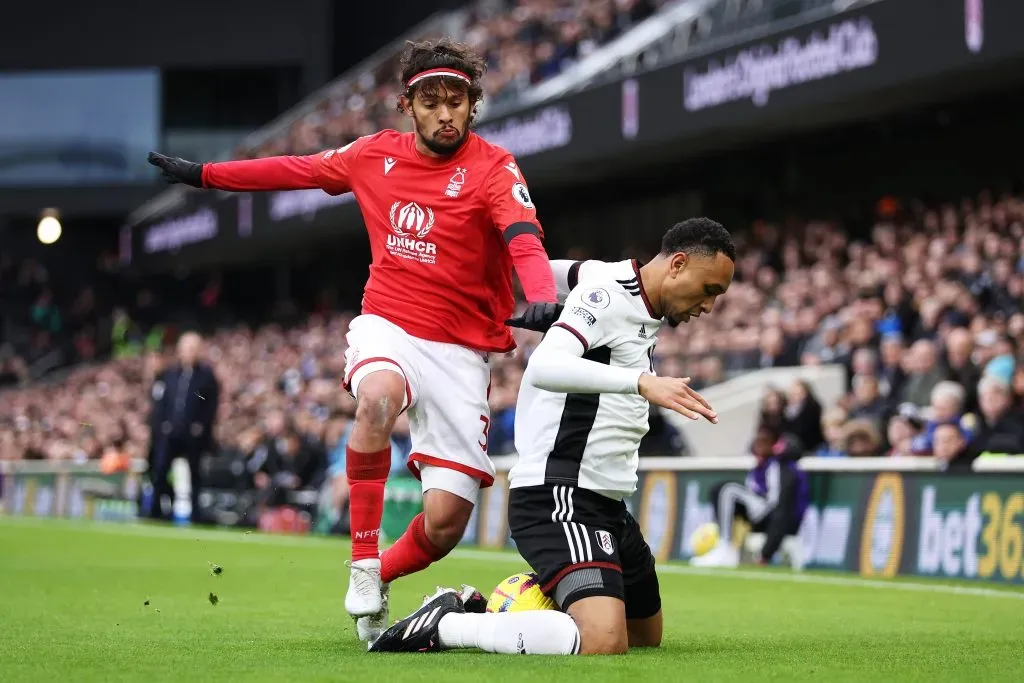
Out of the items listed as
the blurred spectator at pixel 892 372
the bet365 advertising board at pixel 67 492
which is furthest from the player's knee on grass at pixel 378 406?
the bet365 advertising board at pixel 67 492

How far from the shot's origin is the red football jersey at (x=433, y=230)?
6488 millimetres

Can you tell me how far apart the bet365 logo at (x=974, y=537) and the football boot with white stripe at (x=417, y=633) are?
596cm

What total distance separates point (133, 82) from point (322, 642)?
35024 mm

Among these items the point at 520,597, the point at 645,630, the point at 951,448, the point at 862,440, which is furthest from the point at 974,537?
the point at 520,597

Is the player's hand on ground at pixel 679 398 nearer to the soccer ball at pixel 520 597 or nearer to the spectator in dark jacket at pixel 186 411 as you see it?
the soccer ball at pixel 520 597

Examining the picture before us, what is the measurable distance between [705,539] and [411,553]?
7077 mm

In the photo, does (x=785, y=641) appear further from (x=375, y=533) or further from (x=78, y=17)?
(x=78, y=17)

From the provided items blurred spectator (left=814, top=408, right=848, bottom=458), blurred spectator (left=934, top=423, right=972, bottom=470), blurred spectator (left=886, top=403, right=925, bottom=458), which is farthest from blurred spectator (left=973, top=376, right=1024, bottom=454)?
blurred spectator (left=814, top=408, right=848, bottom=458)

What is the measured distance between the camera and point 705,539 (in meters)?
13.2

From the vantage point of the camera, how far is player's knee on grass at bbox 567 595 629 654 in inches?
223

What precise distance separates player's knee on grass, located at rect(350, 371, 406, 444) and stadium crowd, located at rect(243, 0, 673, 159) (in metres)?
14.0

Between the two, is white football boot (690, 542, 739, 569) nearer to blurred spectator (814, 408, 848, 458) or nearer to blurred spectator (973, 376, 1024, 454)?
blurred spectator (814, 408, 848, 458)

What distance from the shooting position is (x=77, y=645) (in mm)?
6246

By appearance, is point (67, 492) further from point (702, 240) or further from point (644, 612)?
point (702, 240)
